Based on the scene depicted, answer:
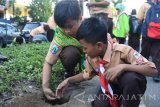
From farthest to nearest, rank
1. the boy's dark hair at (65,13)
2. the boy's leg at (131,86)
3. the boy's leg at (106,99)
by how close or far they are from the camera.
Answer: the boy's dark hair at (65,13), the boy's leg at (106,99), the boy's leg at (131,86)

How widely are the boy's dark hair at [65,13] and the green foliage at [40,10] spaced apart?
123 ft

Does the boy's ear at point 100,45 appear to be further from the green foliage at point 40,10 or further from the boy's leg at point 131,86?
the green foliage at point 40,10

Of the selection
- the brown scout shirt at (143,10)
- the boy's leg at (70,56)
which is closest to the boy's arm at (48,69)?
the boy's leg at (70,56)

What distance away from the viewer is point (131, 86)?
2.46 m

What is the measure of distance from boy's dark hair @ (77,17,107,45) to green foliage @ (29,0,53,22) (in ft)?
125

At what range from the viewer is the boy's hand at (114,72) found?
248cm

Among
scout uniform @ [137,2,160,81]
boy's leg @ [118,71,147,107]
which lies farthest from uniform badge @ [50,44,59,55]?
scout uniform @ [137,2,160,81]

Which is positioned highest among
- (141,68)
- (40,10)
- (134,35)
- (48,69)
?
(141,68)

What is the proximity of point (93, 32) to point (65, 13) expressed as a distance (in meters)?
0.64

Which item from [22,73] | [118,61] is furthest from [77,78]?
[22,73]

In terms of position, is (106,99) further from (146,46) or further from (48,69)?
(146,46)

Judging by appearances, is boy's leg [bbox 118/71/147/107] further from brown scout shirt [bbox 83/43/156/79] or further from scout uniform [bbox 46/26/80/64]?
scout uniform [bbox 46/26/80/64]

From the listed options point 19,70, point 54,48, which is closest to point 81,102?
point 54,48

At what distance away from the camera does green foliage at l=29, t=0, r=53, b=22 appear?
135ft
